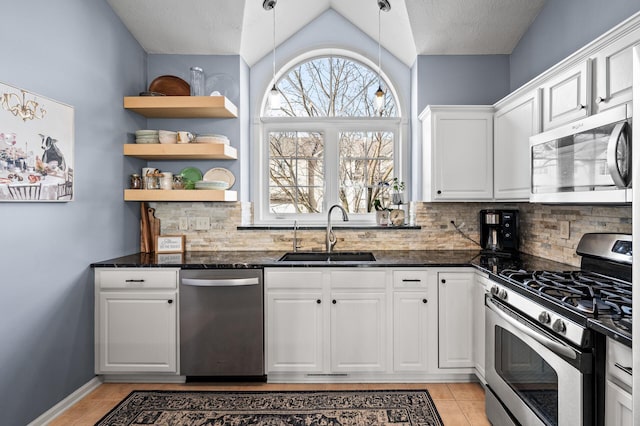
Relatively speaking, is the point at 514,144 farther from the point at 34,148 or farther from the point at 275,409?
the point at 34,148

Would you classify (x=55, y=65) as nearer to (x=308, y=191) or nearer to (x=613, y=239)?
(x=308, y=191)

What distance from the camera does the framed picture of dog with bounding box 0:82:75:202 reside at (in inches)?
81.4

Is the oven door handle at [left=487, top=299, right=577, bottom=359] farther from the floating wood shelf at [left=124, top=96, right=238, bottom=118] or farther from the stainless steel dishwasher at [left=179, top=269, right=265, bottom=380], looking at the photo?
the floating wood shelf at [left=124, top=96, right=238, bottom=118]

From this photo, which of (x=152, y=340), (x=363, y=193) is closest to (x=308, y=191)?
(x=363, y=193)

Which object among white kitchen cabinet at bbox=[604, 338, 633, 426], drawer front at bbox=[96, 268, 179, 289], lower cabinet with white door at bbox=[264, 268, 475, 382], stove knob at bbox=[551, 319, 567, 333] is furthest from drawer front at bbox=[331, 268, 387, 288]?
white kitchen cabinet at bbox=[604, 338, 633, 426]

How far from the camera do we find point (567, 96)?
2.16 metres

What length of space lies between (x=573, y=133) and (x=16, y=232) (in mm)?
2824

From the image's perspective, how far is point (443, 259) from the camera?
2961 mm

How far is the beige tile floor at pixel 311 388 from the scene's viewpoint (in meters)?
2.43

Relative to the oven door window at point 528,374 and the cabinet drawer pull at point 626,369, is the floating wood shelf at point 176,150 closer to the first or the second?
the oven door window at point 528,374

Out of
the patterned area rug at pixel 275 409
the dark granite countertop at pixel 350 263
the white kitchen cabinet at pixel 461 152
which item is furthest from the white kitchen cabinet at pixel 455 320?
the white kitchen cabinet at pixel 461 152

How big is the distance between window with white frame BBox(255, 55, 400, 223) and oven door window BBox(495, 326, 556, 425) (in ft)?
5.76

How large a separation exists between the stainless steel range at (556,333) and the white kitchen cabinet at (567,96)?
664 millimetres

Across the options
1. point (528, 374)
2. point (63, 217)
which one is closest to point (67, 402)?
point (63, 217)
